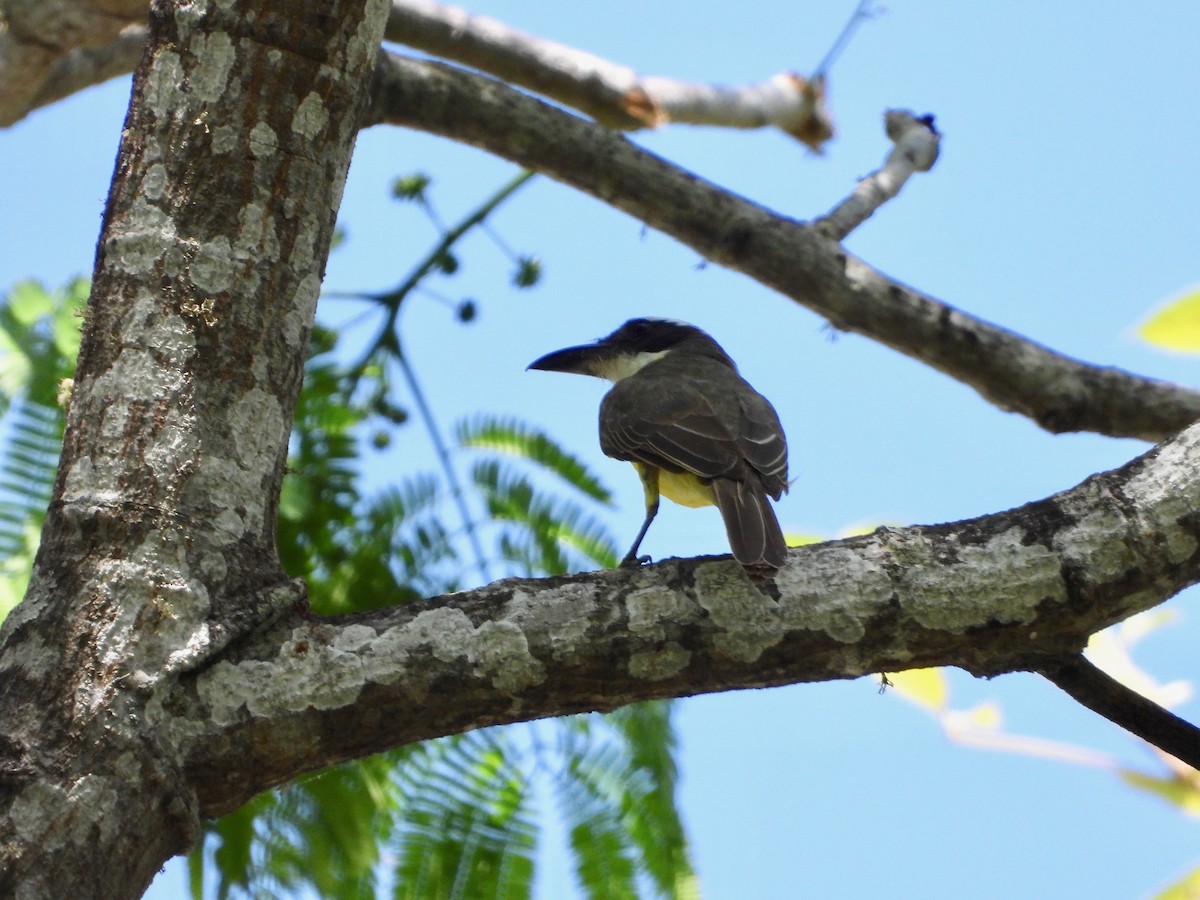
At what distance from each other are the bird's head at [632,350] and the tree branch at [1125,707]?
329cm

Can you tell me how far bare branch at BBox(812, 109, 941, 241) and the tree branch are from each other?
299 centimetres

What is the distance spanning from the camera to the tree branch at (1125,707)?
9.82 ft

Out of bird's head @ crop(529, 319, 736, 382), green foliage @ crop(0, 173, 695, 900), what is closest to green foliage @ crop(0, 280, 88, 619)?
green foliage @ crop(0, 173, 695, 900)

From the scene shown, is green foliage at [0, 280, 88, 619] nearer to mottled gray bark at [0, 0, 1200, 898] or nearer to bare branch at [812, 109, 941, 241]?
mottled gray bark at [0, 0, 1200, 898]

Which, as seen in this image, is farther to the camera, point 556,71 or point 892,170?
point 556,71

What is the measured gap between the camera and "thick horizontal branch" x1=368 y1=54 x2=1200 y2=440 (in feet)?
18.0

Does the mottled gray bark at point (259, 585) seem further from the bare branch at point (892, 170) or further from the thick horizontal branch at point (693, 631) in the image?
the bare branch at point (892, 170)

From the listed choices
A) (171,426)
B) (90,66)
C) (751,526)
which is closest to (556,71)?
(90,66)

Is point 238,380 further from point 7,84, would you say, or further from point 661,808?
point 7,84

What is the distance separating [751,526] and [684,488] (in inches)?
55.6

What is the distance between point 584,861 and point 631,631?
1.33 meters

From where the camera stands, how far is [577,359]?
247 inches

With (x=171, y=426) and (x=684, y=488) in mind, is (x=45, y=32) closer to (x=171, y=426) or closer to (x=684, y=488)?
(x=684, y=488)

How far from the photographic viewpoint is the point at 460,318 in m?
5.66
